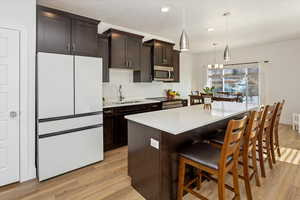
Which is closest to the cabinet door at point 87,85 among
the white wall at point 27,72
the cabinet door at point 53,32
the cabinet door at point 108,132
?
the cabinet door at point 53,32

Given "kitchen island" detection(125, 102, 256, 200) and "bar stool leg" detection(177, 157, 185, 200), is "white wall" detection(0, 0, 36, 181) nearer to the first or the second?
"kitchen island" detection(125, 102, 256, 200)

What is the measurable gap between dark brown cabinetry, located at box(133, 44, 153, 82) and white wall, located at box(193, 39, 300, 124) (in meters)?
3.92

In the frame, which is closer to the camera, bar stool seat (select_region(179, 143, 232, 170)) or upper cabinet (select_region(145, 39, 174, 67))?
bar stool seat (select_region(179, 143, 232, 170))

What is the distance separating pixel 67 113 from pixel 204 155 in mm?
2064

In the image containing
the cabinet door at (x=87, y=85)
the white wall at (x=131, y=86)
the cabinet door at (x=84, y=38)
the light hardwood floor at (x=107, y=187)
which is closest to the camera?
the light hardwood floor at (x=107, y=187)

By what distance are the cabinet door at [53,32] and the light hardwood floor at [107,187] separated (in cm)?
198

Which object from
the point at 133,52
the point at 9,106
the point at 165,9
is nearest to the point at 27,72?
the point at 9,106

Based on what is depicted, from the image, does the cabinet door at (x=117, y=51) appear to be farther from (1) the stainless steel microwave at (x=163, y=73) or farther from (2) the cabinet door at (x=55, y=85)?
(2) the cabinet door at (x=55, y=85)

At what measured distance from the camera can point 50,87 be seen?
2.36m

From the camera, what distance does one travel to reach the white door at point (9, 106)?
2164mm

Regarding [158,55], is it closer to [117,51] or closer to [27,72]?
[117,51]

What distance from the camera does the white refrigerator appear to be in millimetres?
2311

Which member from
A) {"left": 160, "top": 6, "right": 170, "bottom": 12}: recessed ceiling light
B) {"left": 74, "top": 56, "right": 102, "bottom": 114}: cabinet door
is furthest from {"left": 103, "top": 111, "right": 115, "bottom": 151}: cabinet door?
{"left": 160, "top": 6, "right": 170, "bottom": 12}: recessed ceiling light

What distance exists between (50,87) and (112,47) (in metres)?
1.67
